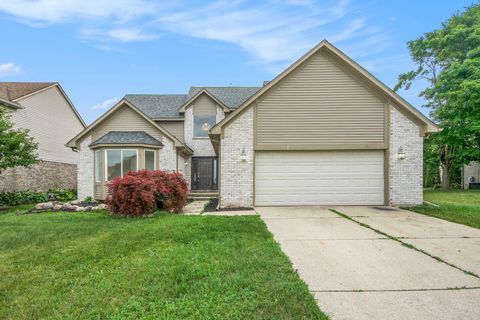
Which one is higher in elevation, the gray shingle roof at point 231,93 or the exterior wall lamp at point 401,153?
the gray shingle roof at point 231,93

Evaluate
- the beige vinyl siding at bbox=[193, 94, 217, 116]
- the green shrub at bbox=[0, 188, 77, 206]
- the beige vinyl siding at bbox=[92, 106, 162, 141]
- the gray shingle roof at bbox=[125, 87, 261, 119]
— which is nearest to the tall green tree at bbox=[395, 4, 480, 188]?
the gray shingle roof at bbox=[125, 87, 261, 119]

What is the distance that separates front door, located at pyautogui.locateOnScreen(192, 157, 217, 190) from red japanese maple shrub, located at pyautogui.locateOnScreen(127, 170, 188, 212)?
7961 millimetres

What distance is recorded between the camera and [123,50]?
62.9 ft

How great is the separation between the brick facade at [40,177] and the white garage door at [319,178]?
13.5 m

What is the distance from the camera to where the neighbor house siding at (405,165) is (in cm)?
1150

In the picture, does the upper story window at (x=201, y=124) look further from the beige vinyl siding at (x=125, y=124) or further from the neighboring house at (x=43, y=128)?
the neighboring house at (x=43, y=128)

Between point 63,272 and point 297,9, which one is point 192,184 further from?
point 63,272

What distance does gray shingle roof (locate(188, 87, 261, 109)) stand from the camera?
21128 mm

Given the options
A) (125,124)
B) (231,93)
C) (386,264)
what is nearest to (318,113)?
(386,264)

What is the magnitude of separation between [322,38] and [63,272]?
11.5 m

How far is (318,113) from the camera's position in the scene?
11.7 m

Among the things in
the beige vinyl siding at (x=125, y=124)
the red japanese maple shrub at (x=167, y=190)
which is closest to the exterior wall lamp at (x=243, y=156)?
the red japanese maple shrub at (x=167, y=190)

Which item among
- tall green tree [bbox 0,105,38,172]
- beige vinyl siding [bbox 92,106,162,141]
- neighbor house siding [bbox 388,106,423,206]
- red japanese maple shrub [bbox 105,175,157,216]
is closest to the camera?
red japanese maple shrub [bbox 105,175,157,216]

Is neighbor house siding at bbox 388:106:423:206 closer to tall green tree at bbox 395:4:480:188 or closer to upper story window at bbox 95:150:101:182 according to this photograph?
tall green tree at bbox 395:4:480:188
